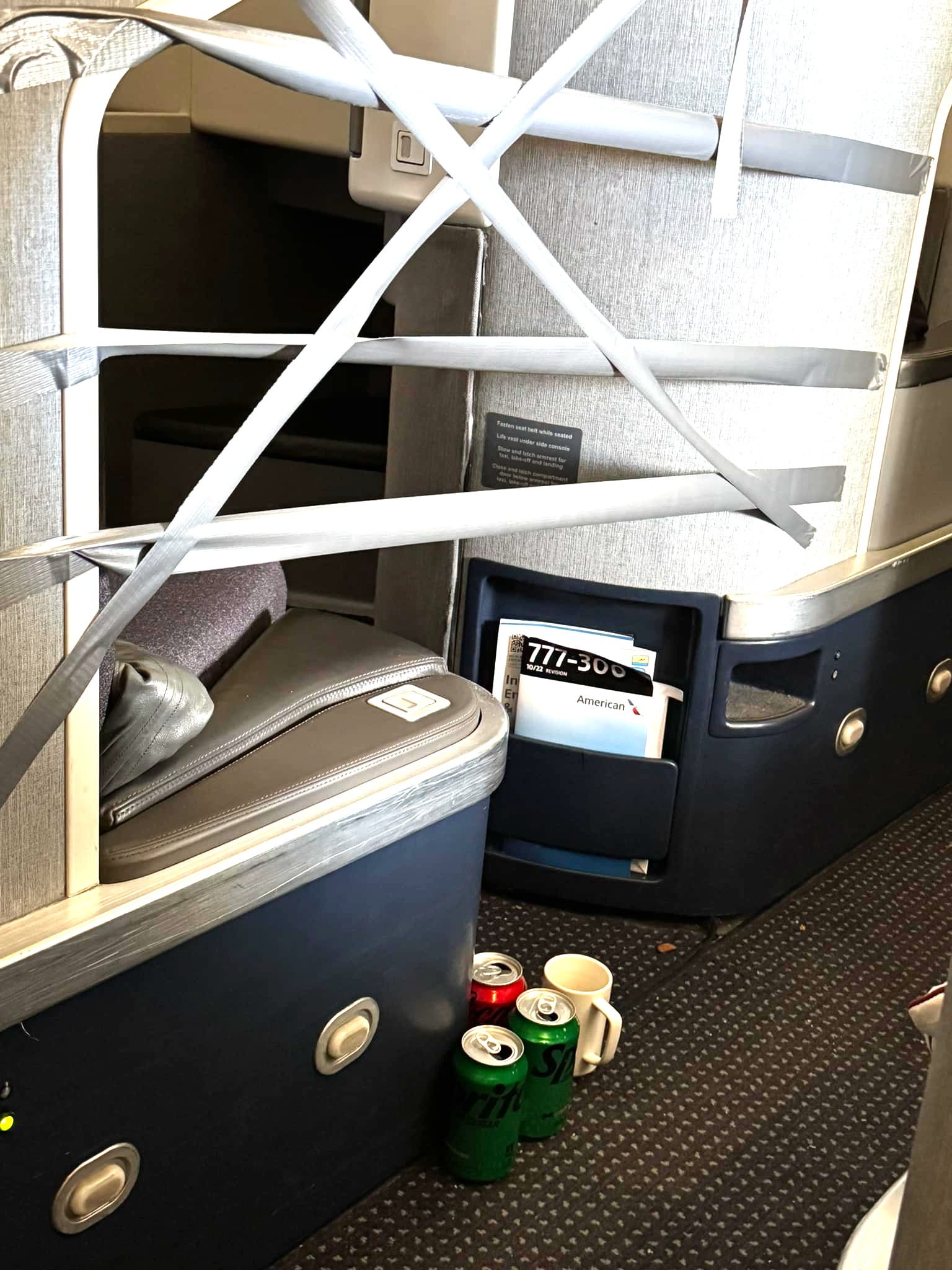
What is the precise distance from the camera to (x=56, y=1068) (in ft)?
3.37

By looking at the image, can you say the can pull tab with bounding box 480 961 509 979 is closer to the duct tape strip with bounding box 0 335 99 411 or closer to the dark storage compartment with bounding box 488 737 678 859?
the dark storage compartment with bounding box 488 737 678 859

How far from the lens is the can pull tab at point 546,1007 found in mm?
1498

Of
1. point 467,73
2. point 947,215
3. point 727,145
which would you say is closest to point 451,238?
point 727,145

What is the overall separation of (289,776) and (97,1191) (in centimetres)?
38

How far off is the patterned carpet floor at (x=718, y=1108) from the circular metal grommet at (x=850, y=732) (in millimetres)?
223

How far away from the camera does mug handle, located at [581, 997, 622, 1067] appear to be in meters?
1.59

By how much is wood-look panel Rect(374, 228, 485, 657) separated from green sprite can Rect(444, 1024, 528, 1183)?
2.06 ft

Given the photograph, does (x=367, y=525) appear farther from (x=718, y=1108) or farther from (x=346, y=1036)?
(x=718, y=1108)

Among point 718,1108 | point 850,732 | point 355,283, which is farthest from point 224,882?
point 850,732

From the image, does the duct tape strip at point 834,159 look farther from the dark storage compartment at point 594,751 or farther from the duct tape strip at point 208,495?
the duct tape strip at point 208,495

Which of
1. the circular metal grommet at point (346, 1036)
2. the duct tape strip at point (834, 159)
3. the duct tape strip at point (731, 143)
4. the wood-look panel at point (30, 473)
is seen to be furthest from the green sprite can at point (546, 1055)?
the duct tape strip at point (834, 159)

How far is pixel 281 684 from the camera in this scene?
1.36 metres

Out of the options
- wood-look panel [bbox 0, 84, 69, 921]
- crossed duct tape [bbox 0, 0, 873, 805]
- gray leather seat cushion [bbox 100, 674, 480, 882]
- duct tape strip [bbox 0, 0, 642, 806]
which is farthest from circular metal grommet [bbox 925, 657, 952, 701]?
wood-look panel [bbox 0, 84, 69, 921]

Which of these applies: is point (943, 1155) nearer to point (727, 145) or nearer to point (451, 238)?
point (727, 145)
